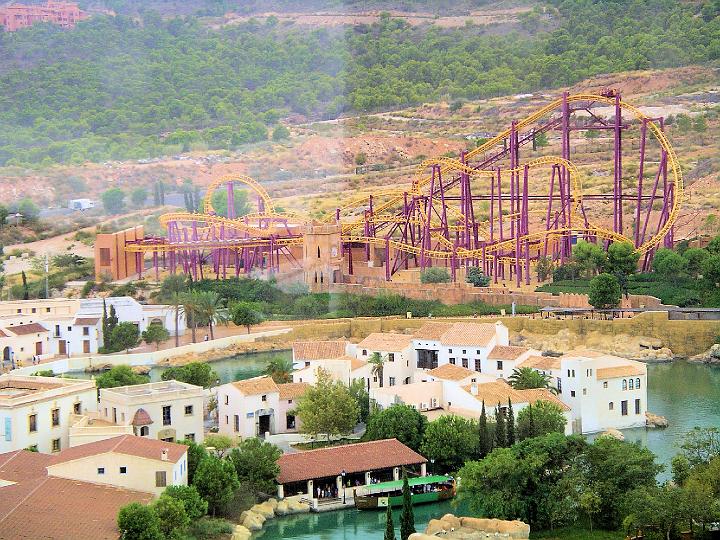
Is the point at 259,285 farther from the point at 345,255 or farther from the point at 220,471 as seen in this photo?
the point at 220,471

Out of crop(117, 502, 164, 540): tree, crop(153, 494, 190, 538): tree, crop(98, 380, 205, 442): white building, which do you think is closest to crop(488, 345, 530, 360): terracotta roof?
crop(98, 380, 205, 442): white building

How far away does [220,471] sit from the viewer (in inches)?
1063

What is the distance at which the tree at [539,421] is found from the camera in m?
29.7

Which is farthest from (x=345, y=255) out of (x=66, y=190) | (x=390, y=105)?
(x=390, y=105)

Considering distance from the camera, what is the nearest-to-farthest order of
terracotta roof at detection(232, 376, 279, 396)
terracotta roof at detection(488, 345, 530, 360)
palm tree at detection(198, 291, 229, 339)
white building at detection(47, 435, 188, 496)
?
1. white building at detection(47, 435, 188, 496)
2. terracotta roof at detection(232, 376, 279, 396)
3. terracotta roof at detection(488, 345, 530, 360)
4. palm tree at detection(198, 291, 229, 339)

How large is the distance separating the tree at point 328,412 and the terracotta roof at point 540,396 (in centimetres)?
258

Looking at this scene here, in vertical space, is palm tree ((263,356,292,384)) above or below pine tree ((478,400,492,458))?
above

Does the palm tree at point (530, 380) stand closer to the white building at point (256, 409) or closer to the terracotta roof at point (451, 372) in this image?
the terracotta roof at point (451, 372)

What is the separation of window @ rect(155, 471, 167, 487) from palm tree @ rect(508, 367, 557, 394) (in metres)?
7.97

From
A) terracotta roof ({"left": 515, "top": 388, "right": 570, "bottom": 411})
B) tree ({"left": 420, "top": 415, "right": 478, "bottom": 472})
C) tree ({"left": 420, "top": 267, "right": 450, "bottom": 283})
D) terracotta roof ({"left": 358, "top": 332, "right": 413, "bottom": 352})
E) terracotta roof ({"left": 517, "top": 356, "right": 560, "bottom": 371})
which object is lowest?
tree ({"left": 420, "top": 415, "right": 478, "bottom": 472})

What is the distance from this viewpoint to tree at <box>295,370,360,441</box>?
3069 centimetres

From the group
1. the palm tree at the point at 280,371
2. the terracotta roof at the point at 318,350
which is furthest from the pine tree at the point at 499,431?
the terracotta roof at the point at 318,350

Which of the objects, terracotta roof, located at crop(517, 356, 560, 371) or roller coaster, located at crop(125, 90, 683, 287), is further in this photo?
roller coaster, located at crop(125, 90, 683, 287)

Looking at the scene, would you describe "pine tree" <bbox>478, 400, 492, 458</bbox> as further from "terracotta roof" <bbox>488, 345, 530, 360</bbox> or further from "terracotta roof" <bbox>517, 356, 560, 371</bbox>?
"terracotta roof" <bbox>488, 345, 530, 360</bbox>
